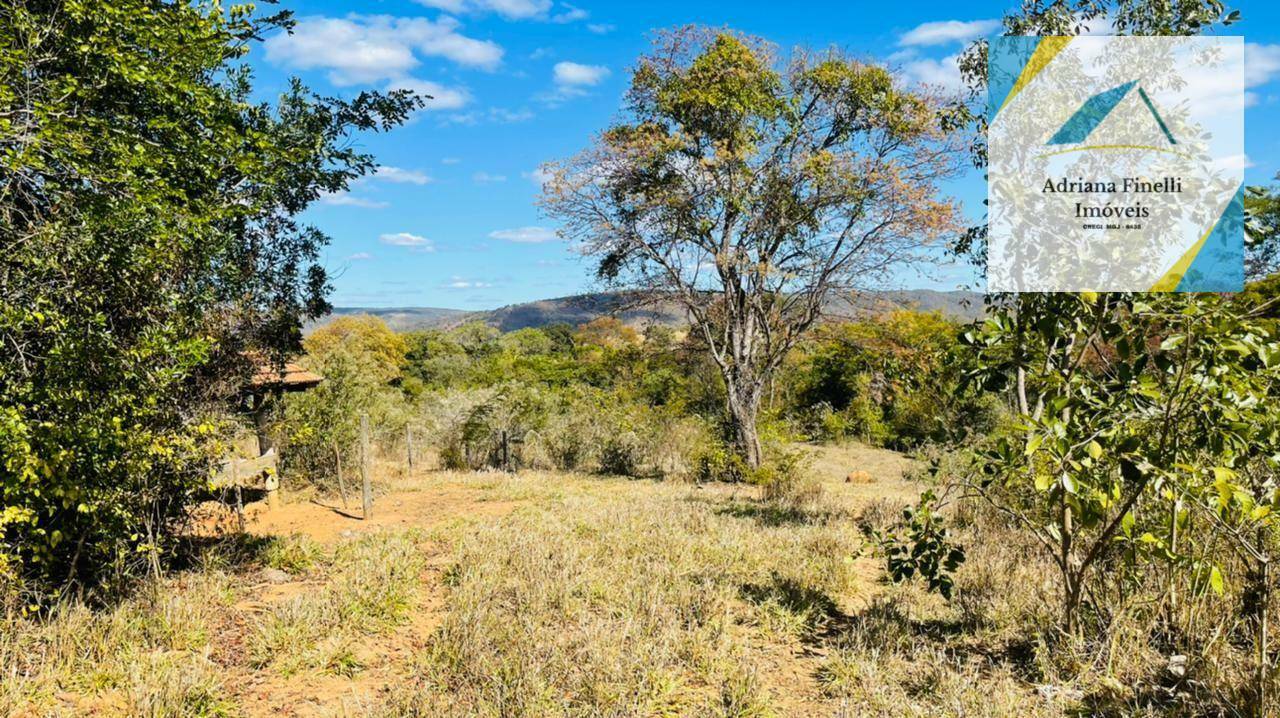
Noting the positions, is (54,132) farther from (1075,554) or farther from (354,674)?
(1075,554)

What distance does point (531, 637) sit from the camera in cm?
484

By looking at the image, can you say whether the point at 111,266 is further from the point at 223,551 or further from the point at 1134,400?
the point at 1134,400

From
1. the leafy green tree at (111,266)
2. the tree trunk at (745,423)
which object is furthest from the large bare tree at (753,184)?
the leafy green tree at (111,266)

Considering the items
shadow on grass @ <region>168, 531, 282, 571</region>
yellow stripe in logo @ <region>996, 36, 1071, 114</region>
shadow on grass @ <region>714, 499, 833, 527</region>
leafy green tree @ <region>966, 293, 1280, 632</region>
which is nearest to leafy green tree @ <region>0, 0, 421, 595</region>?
shadow on grass @ <region>168, 531, 282, 571</region>

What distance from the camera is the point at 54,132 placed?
432 centimetres

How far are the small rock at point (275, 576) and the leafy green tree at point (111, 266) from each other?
113 centimetres

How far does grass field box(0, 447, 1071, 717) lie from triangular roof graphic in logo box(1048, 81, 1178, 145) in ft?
13.3

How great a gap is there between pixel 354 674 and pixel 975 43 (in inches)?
321

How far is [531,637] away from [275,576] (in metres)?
3.60

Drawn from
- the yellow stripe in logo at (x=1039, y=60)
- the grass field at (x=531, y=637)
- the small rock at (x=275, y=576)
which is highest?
the yellow stripe in logo at (x=1039, y=60)

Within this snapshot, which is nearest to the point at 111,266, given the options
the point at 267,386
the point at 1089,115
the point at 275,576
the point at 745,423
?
the point at 275,576

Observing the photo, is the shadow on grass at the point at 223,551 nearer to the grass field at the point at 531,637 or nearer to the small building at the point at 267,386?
the grass field at the point at 531,637

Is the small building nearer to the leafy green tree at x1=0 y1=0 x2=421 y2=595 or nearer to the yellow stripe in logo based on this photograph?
the leafy green tree at x1=0 y1=0 x2=421 y2=595

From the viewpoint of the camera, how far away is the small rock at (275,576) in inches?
265
